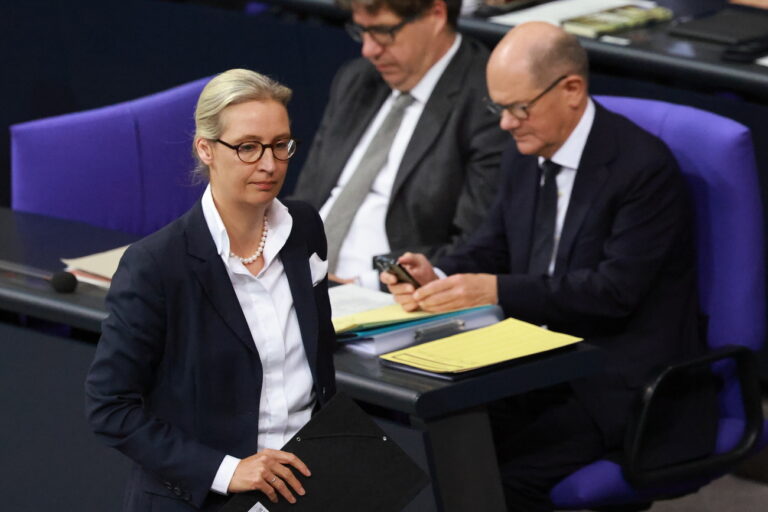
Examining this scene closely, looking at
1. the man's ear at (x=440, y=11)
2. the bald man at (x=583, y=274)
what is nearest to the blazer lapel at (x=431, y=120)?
the man's ear at (x=440, y=11)

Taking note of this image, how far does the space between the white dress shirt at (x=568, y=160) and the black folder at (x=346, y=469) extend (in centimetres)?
118

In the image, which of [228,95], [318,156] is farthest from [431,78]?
[228,95]

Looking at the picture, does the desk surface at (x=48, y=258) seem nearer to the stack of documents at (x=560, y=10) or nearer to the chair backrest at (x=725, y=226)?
the chair backrest at (x=725, y=226)

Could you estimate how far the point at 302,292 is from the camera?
2193 mm

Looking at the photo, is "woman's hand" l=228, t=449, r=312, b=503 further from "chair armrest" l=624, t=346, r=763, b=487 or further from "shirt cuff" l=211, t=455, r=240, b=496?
"chair armrest" l=624, t=346, r=763, b=487

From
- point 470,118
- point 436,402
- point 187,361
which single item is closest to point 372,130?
point 470,118

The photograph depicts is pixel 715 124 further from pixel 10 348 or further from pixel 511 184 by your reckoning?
pixel 10 348

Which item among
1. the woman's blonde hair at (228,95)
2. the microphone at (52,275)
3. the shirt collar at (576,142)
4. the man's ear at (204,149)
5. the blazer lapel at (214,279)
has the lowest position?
the microphone at (52,275)

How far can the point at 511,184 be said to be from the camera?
339 centimetres

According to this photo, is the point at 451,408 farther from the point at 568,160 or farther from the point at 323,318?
the point at 568,160

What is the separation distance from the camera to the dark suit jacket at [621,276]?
3.08 metres

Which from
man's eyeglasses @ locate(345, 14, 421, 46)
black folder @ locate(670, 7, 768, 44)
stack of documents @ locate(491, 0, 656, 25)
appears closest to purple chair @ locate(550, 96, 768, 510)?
man's eyeglasses @ locate(345, 14, 421, 46)

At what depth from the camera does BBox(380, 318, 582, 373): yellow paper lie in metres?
2.49

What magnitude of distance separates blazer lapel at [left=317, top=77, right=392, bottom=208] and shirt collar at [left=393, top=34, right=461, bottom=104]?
0.43 ft
